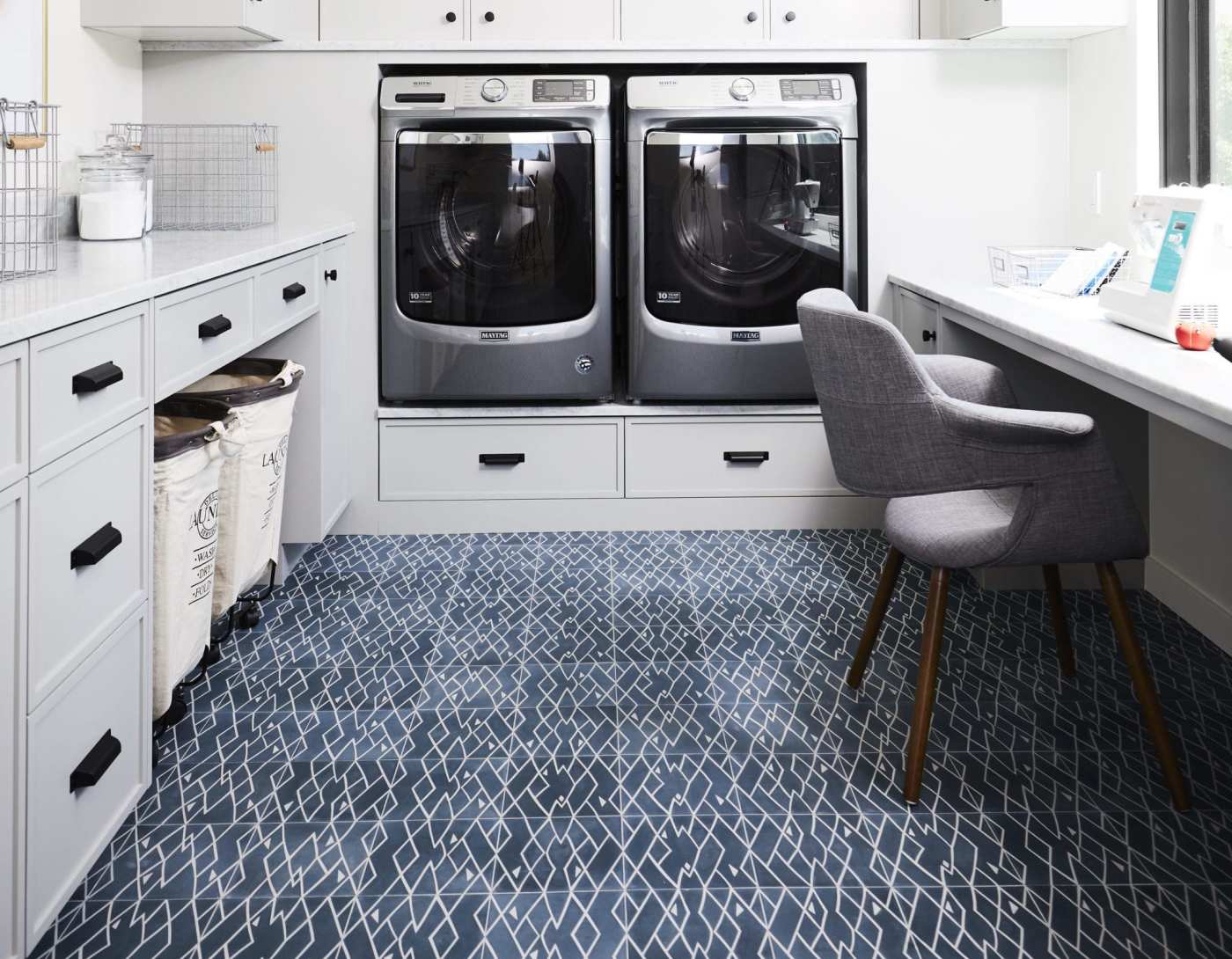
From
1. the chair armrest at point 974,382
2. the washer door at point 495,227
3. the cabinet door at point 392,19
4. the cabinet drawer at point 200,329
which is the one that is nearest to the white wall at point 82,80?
the cabinet door at point 392,19

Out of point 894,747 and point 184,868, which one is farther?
point 894,747

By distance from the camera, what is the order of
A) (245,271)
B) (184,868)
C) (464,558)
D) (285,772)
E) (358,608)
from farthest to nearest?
1. (464,558)
2. (358,608)
3. (245,271)
4. (285,772)
5. (184,868)

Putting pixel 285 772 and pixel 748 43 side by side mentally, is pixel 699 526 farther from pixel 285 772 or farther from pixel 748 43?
pixel 285 772

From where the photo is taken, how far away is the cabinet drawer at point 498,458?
3.52 m

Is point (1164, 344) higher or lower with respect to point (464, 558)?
higher

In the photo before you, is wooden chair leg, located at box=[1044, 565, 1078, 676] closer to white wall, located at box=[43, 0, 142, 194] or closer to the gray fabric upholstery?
the gray fabric upholstery

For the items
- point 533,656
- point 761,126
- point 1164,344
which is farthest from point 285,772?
point 761,126

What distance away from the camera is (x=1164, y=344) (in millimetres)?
2057

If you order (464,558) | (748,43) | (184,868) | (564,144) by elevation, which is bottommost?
(184,868)

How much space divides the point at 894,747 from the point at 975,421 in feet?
2.16

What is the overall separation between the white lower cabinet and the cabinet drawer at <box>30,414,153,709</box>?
0.03 metres

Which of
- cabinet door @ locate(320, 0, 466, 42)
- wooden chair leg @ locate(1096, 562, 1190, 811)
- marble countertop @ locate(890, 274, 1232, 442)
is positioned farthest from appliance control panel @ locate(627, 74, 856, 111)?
wooden chair leg @ locate(1096, 562, 1190, 811)

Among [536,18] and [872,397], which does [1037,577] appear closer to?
[872,397]

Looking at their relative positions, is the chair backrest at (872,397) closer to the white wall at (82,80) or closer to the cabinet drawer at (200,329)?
the cabinet drawer at (200,329)
